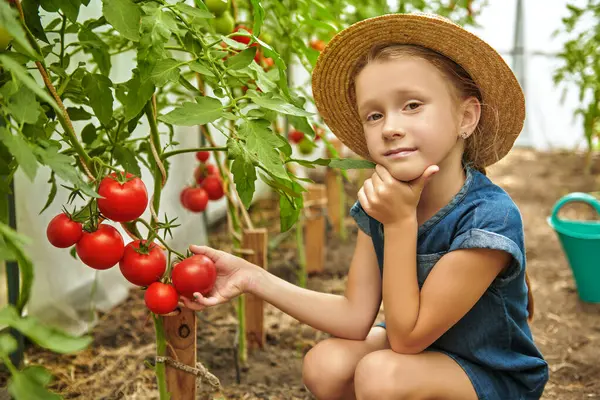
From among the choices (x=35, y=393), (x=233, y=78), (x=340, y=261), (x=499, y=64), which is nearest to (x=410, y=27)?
(x=499, y=64)

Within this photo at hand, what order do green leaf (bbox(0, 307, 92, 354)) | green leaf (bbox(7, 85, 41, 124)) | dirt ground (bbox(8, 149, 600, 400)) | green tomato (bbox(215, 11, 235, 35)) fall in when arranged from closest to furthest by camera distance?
green leaf (bbox(0, 307, 92, 354)) < green leaf (bbox(7, 85, 41, 124)) < green tomato (bbox(215, 11, 235, 35)) < dirt ground (bbox(8, 149, 600, 400))

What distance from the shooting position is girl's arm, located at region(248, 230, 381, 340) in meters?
1.24

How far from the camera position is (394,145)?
3.49 ft

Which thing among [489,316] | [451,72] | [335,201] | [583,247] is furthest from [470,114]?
[335,201]

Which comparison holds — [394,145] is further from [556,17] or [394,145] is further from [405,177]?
[556,17]

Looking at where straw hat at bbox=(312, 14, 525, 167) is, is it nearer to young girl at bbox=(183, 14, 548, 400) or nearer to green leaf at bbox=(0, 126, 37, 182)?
young girl at bbox=(183, 14, 548, 400)

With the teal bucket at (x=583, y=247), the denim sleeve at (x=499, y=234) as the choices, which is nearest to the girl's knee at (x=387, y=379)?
the denim sleeve at (x=499, y=234)

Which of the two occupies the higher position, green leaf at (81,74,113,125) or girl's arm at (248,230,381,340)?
green leaf at (81,74,113,125)

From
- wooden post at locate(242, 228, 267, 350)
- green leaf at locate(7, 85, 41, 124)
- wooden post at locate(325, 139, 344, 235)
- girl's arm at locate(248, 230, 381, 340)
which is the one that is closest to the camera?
green leaf at locate(7, 85, 41, 124)

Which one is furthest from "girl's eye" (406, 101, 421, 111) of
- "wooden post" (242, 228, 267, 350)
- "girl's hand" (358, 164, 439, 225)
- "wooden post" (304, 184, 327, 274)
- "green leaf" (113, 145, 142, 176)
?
"wooden post" (304, 184, 327, 274)

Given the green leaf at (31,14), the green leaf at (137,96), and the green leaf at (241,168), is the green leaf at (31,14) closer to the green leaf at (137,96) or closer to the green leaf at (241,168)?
the green leaf at (137,96)

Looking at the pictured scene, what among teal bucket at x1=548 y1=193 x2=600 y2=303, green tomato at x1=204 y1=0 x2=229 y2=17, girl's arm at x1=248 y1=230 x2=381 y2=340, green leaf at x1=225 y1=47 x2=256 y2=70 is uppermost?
green tomato at x1=204 y1=0 x2=229 y2=17

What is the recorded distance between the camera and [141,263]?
98 centimetres

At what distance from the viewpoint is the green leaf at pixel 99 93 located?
102 centimetres
